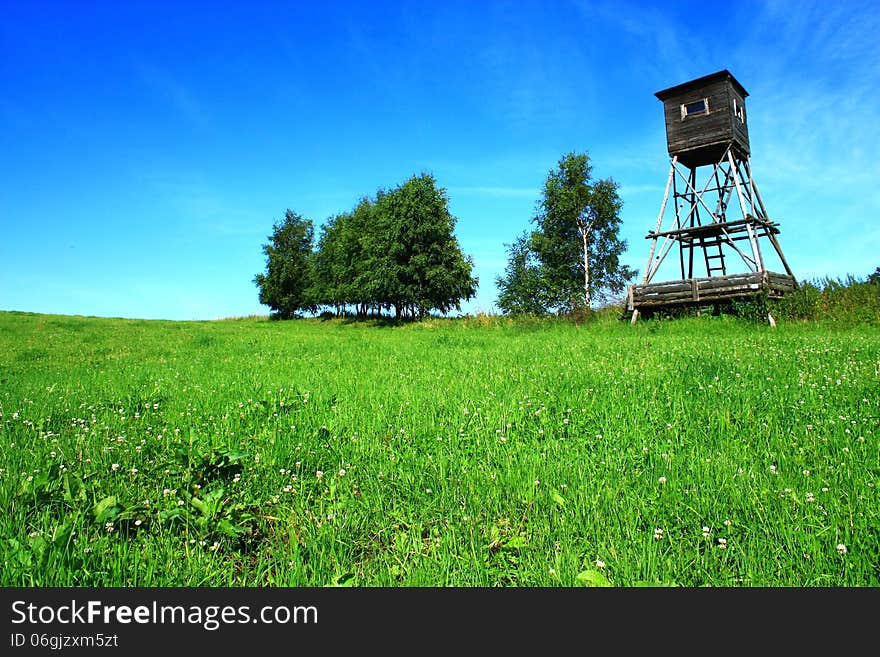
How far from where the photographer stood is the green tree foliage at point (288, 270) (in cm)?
6094

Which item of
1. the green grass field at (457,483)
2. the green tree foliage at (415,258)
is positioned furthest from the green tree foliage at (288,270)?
the green grass field at (457,483)

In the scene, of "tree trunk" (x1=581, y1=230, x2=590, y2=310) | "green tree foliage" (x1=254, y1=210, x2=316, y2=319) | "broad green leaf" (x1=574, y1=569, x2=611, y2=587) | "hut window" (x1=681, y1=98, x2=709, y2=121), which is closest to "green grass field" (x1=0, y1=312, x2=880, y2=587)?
"broad green leaf" (x1=574, y1=569, x2=611, y2=587)

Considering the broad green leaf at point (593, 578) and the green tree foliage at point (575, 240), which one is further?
the green tree foliage at point (575, 240)

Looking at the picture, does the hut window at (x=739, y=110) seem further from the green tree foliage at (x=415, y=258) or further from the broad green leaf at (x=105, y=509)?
the broad green leaf at (x=105, y=509)

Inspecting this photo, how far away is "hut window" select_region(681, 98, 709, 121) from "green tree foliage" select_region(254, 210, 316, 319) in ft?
146

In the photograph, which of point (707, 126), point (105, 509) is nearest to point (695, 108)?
point (707, 126)

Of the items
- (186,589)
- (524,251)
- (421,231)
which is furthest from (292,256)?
(186,589)

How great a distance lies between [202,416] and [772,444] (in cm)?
647

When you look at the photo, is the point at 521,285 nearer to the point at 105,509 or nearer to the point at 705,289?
the point at 705,289

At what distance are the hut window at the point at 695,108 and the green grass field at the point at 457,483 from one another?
2091 centimetres

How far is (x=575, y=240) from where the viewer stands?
4138cm

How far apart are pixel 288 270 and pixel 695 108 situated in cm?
4831

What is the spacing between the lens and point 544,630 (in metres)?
2.26

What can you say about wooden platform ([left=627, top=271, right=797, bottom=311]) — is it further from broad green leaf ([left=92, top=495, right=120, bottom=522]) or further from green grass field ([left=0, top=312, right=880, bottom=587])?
broad green leaf ([left=92, top=495, right=120, bottom=522])
